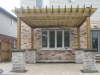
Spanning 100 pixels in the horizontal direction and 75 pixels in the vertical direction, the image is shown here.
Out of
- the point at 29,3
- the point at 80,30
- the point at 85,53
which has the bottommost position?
the point at 85,53

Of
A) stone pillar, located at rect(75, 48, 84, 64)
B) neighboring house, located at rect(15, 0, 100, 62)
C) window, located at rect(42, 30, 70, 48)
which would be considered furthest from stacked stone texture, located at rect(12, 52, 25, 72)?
stone pillar, located at rect(75, 48, 84, 64)

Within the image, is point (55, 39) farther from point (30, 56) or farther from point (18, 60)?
point (18, 60)

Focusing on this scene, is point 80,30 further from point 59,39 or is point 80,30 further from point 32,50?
point 32,50

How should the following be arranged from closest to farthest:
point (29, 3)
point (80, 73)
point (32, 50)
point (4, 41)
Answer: point (80, 73) → point (32, 50) → point (29, 3) → point (4, 41)

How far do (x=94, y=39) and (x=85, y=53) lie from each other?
567 cm

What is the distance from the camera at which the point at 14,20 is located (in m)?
24.0

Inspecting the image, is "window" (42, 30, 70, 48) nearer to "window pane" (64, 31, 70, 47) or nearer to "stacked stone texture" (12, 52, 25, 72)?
"window pane" (64, 31, 70, 47)

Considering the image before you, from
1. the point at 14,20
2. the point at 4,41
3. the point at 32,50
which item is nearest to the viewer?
the point at 32,50

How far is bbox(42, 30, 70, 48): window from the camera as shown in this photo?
1664cm

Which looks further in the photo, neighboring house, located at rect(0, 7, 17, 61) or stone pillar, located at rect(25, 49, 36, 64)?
neighboring house, located at rect(0, 7, 17, 61)

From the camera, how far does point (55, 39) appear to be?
16.7 metres

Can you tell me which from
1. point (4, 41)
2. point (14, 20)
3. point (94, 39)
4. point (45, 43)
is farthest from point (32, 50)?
point (14, 20)

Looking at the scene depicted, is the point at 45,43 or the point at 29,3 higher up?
the point at 29,3

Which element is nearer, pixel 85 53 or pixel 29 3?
pixel 85 53
